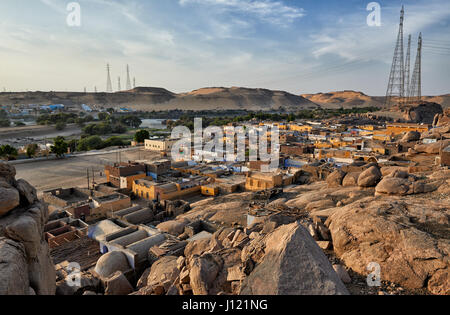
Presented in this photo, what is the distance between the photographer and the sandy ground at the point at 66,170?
2724 cm

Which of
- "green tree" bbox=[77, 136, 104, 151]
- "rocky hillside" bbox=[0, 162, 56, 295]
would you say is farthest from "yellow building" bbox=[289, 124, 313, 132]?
"rocky hillside" bbox=[0, 162, 56, 295]

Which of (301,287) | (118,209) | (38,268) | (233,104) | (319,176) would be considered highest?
(233,104)

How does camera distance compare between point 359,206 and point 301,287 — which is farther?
point 359,206

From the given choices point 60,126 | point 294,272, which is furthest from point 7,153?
point 294,272

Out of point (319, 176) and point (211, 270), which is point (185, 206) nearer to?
point (319, 176)

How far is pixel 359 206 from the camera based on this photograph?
866 cm

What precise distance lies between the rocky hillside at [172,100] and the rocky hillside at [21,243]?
155 metres

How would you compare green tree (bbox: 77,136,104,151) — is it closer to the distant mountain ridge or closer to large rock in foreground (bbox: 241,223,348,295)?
large rock in foreground (bbox: 241,223,348,295)

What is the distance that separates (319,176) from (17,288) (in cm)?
2006

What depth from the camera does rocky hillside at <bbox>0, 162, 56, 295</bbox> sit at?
4758 mm

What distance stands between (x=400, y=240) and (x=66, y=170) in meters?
33.3

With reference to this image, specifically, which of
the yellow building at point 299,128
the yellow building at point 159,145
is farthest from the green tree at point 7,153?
the yellow building at point 299,128

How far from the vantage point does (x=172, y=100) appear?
6860 inches

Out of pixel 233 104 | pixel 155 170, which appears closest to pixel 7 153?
pixel 155 170
